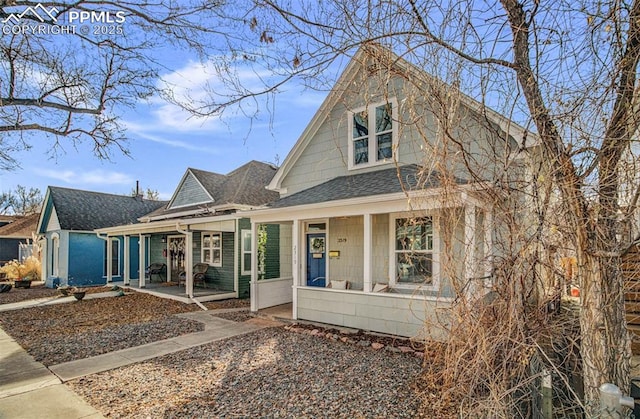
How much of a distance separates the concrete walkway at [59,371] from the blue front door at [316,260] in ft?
7.27

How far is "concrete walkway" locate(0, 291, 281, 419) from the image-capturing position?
13.8 ft

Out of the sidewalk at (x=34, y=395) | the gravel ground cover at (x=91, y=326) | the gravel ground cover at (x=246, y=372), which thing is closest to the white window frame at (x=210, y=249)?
the gravel ground cover at (x=91, y=326)

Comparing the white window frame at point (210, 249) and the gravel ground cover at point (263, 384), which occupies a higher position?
the white window frame at point (210, 249)

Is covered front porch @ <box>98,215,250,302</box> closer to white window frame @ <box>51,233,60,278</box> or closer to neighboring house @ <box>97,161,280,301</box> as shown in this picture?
neighboring house @ <box>97,161,280,301</box>

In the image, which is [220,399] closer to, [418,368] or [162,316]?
[418,368]

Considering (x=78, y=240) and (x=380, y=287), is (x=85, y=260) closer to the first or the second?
(x=78, y=240)

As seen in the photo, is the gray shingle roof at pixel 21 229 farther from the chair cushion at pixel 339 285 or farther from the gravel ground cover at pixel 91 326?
the chair cushion at pixel 339 285

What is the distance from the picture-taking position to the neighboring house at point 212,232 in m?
12.3

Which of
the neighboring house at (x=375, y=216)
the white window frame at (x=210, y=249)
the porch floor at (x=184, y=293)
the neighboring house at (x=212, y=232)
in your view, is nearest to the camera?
the neighboring house at (x=375, y=216)

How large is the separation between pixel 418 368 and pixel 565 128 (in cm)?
395

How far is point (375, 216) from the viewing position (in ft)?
29.6

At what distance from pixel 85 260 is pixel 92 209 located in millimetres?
3138

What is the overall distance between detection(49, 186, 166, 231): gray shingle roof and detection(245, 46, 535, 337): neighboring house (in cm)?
1282

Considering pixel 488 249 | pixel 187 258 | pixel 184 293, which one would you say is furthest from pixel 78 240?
pixel 488 249
